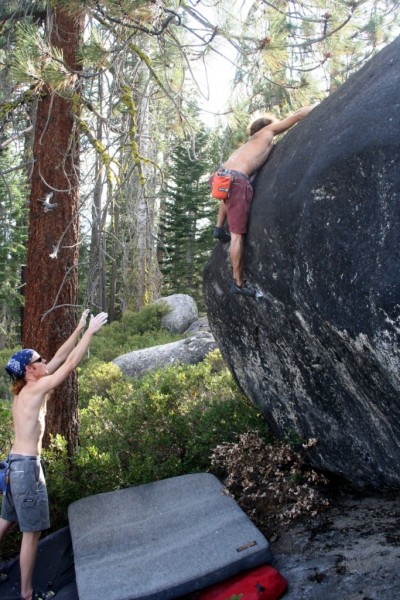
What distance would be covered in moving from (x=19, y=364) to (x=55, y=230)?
1.94 metres

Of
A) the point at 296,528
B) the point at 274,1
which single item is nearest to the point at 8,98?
the point at 274,1

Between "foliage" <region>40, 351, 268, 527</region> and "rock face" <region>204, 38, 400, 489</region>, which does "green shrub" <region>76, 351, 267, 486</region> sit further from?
"rock face" <region>204, 38, 400, 489</region>

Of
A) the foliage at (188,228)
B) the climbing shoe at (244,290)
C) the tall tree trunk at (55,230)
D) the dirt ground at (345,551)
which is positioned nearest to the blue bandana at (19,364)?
the tall tree trunk at (55,230)

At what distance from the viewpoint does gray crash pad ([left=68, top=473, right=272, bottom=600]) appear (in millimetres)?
4285

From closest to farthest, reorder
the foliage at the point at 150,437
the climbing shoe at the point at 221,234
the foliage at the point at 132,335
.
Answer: the climbing shoe at the point at 221,234, the foliage at the point at 150,437, the foliage at the point at 132,335

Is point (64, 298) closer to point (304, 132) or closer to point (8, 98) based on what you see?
point (8, 98)

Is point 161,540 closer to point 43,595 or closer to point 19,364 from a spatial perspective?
point 43,595

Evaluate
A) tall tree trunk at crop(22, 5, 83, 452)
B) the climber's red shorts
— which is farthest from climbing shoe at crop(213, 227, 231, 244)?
tall tree trunk at crop(22, 5, 83, 452)

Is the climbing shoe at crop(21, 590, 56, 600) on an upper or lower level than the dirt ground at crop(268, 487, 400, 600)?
lower

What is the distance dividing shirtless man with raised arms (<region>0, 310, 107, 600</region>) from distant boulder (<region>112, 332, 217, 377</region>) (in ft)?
25.8

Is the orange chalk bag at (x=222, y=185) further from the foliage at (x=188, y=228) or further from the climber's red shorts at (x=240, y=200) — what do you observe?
the foliage at (x=188, y=228)

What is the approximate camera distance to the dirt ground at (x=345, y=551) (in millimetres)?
3969

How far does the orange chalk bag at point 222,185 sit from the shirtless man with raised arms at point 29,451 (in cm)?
151

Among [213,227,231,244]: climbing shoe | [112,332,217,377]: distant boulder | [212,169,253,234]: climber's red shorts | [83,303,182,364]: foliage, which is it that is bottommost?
[112,332,217,377]: distant boulder
